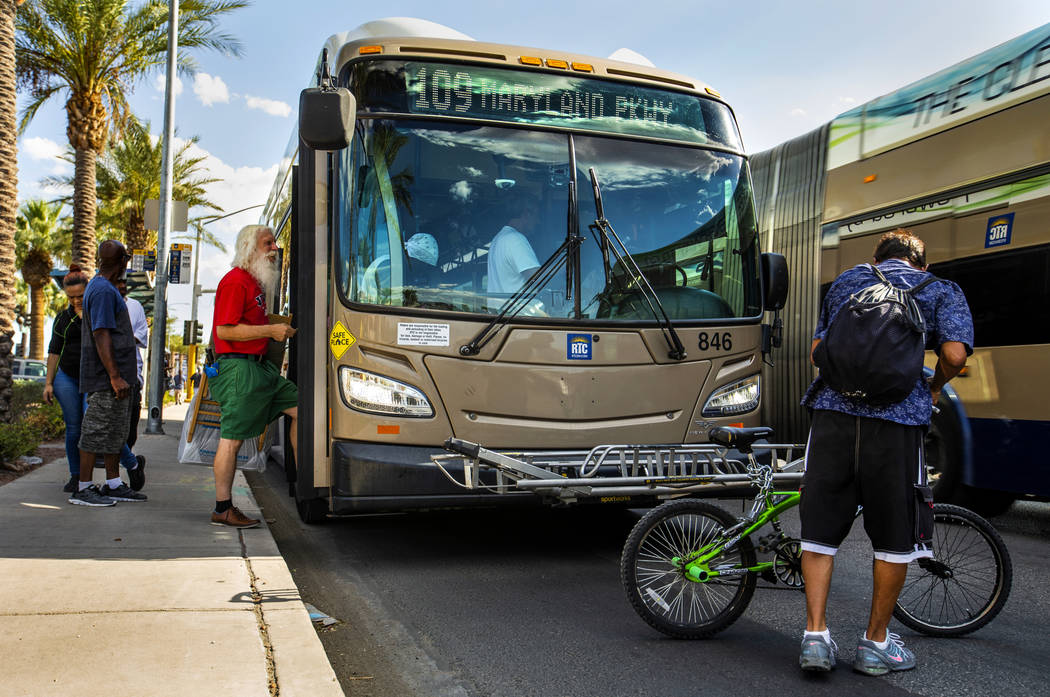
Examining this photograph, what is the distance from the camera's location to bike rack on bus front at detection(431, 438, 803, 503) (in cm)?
442

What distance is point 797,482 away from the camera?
444 cm

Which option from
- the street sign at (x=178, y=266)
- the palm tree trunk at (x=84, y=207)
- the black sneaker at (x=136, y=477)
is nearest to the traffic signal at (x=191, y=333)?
the palm tree trunk at (x=84, y=207)

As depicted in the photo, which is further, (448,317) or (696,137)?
(696,137)

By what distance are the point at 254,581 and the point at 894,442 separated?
302 centimetres

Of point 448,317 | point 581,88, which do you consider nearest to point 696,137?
point 581,88

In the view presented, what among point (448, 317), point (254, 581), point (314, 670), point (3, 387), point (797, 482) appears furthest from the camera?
point (3, 387)

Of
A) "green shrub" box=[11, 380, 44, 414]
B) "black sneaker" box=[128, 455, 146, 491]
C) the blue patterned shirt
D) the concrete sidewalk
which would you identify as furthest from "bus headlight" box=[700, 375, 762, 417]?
"green shrub" box=[11, 380, 44, 414]

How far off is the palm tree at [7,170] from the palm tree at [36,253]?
37.0 meters

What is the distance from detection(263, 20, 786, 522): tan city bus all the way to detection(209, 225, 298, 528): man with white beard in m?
0.35

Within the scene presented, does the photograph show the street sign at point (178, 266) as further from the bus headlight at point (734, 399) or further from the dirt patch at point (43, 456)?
the bus headlight at point (734, 399)

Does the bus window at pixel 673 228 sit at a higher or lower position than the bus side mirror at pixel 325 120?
lower

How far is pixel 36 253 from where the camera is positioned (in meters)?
47.1

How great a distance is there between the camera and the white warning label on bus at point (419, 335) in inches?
212

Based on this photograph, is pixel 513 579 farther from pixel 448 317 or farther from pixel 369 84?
pixel 369 84
